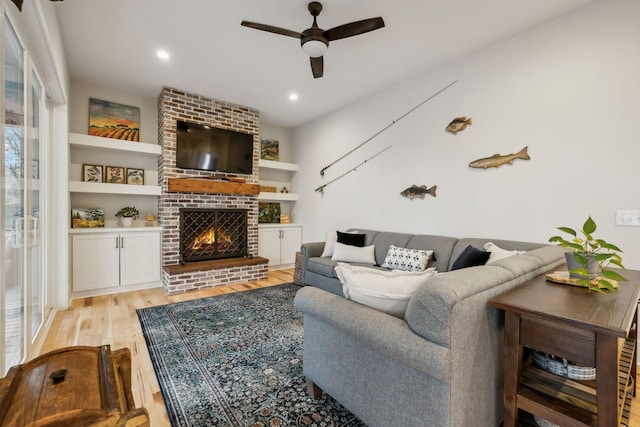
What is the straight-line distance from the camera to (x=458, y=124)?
3.33 m

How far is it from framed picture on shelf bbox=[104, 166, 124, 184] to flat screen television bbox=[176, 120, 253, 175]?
828 millimetres

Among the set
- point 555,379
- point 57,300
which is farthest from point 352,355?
point 57,300

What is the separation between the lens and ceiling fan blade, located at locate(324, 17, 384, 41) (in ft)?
7.56

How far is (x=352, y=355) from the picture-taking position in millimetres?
1438

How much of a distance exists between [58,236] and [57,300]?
0.73 m

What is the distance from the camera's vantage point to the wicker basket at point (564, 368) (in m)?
1.27

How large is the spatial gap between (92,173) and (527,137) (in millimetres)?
5323

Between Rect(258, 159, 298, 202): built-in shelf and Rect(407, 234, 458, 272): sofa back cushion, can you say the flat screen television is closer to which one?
Rect(258, 159, 298, 202): built-in shelf

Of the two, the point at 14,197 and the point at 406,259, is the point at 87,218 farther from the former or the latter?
the point at 406,259

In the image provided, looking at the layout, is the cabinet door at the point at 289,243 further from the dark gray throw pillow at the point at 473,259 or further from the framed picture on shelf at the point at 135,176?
the dark gray throw pillow at the point at 473,259

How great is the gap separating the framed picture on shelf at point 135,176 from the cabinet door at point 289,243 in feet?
8.05

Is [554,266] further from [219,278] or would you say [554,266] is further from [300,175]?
[300,175]

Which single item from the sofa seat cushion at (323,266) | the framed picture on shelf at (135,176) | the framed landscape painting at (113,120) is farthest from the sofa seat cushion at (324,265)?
the framed landscape painting at (113,120)

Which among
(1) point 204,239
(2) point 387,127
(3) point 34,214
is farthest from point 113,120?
(2) point 387,127
